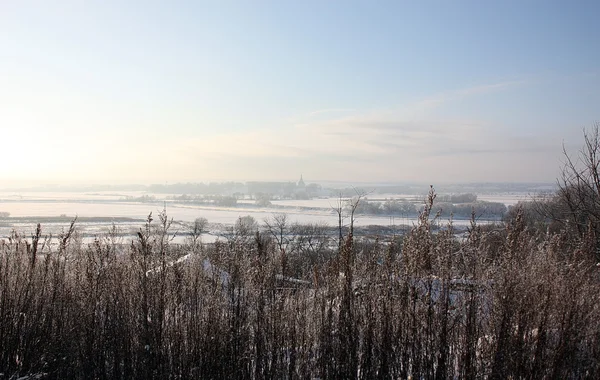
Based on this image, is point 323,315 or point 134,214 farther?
point 134,214

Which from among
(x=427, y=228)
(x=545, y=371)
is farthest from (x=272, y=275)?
(x=545, y=371)

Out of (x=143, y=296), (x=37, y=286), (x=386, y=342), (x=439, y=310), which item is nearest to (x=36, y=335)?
(x=37, y=286)

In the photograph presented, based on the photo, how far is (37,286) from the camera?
6.55m

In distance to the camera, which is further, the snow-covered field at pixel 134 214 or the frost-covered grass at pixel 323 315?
the snow-covered field at pixel 134 214

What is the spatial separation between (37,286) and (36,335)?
869mm

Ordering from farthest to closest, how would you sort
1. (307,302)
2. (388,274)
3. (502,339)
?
(307,302) < (388,274) < (502,339)

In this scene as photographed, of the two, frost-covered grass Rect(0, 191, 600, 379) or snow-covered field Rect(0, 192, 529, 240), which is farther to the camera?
snow-covered field Rect(0, 192, 529, 240)

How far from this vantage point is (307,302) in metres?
6.38

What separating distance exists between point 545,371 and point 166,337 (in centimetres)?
462

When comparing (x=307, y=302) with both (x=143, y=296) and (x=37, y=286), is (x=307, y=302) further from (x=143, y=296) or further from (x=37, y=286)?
(x=37, y=286)

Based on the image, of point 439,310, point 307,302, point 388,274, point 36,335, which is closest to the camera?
point 439,310

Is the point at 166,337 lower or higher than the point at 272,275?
lower

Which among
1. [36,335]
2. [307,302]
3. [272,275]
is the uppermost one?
[272,275]

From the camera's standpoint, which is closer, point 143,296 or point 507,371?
point 507,371
